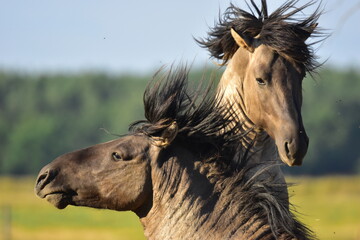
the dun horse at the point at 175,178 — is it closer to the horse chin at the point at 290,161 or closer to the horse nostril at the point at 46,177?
the horse nostril at the point at 46,177

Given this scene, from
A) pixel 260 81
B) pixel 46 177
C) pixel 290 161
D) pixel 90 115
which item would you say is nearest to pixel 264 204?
pixel 290 161

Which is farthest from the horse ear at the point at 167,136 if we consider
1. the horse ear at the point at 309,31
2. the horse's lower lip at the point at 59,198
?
the horse ear at the point at 309,31

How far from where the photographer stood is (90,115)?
108 m

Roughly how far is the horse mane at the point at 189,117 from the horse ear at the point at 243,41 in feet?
5.59

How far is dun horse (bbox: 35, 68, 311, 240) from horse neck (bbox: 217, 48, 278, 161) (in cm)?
157

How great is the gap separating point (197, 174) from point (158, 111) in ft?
1.94

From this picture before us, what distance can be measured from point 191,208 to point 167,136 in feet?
1.95

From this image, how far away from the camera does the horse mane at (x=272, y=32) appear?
8281mm

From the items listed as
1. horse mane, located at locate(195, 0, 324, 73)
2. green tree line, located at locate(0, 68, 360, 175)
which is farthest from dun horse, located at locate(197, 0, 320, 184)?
green tree line, located at locate(0, 68, 360, 175)

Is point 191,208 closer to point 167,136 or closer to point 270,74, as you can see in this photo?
point 167,136

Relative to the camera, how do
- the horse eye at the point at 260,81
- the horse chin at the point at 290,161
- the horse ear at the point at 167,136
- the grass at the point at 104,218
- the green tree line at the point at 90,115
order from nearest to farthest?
the horse ear at the point at 167,136 < the horse chin at the point at 290,161 < the horse eye at the point at 260,81 < the grass at the point at 104,218 < the green tree line at the point at 90,115

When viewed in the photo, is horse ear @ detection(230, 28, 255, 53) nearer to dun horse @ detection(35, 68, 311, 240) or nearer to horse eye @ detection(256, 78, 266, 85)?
horse eye @ detection(256, 78, 266, 85)

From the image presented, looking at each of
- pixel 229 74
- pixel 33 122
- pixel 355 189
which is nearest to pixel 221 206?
pixel 229 74

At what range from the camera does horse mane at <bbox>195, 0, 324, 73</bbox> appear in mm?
8281
